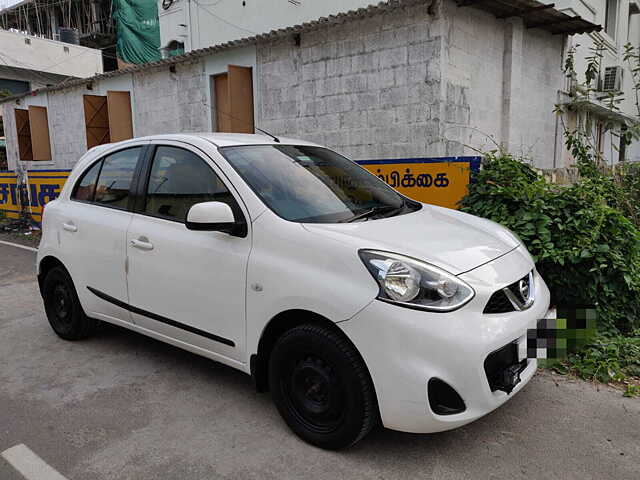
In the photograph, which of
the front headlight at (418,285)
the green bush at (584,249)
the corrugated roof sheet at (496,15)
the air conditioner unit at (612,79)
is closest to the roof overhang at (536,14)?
the corrugated roof sheet at (496,15)

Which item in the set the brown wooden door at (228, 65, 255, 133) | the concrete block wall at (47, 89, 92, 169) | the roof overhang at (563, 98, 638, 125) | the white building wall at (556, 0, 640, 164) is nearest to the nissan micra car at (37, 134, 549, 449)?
the brown wooden door at (228, 65, 255, 133)

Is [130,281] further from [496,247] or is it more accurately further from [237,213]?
[496,247]

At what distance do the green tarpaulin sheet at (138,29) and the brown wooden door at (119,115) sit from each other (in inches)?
511

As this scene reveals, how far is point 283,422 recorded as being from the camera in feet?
9.77

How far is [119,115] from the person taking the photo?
39.5 ft

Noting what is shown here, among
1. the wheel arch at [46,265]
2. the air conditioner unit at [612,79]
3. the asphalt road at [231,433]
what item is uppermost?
the air conditioner unit at [612,79]

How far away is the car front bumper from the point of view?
2279mm

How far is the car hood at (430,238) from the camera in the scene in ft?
8.34

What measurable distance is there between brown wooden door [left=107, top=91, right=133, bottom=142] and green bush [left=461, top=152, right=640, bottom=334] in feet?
32.9

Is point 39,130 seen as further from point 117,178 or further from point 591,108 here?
point 591,108

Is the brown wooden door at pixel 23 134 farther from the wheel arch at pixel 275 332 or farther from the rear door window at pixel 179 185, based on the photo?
the wheel arch at pixel 275 332

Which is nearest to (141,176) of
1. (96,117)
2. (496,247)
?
(496,247)

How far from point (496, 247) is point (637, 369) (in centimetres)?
166

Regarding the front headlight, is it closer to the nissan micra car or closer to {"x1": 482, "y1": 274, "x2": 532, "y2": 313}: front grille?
the nissan micra car
